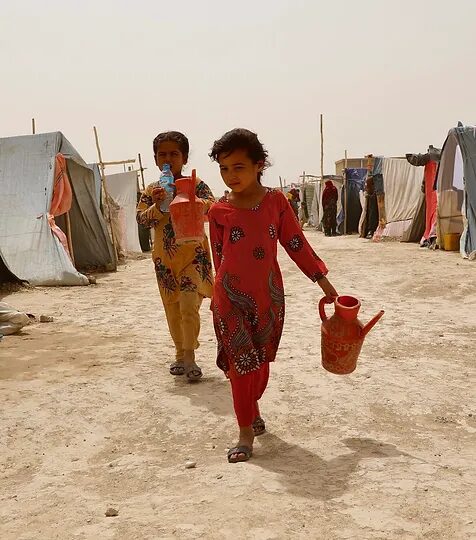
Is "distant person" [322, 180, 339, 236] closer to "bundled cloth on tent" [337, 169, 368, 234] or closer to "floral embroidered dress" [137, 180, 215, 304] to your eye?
"bundled cloth on tent" [337, 169, 368, 234]

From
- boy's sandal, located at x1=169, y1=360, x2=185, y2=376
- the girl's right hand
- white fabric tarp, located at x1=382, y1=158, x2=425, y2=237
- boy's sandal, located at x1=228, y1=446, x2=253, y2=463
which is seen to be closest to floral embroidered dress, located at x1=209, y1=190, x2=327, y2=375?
boy's sandal, located at x1=228, y1=446, x2=253, y2=463

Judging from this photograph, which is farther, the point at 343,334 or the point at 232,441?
the point at 232,441

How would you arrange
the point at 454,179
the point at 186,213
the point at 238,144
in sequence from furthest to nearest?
the point at 454,179 → the point at 186,213 → the point at 238,144

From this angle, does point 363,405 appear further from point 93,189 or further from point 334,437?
point 93,189

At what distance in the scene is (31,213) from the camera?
27.8ft

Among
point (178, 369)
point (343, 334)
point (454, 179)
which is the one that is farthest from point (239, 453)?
point (454, 179)

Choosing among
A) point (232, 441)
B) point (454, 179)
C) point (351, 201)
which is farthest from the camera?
point (351, 201)

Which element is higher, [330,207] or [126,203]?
[126,203]

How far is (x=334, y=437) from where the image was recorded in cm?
252

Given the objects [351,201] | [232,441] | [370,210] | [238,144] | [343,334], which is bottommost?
[232,441]

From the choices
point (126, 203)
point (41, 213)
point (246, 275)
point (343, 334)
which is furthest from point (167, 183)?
point (126, 203)

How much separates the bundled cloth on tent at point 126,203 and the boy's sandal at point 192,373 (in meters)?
9.29

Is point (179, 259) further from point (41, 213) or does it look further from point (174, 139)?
point (41, 213)

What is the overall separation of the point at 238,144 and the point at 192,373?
1.56 meters
